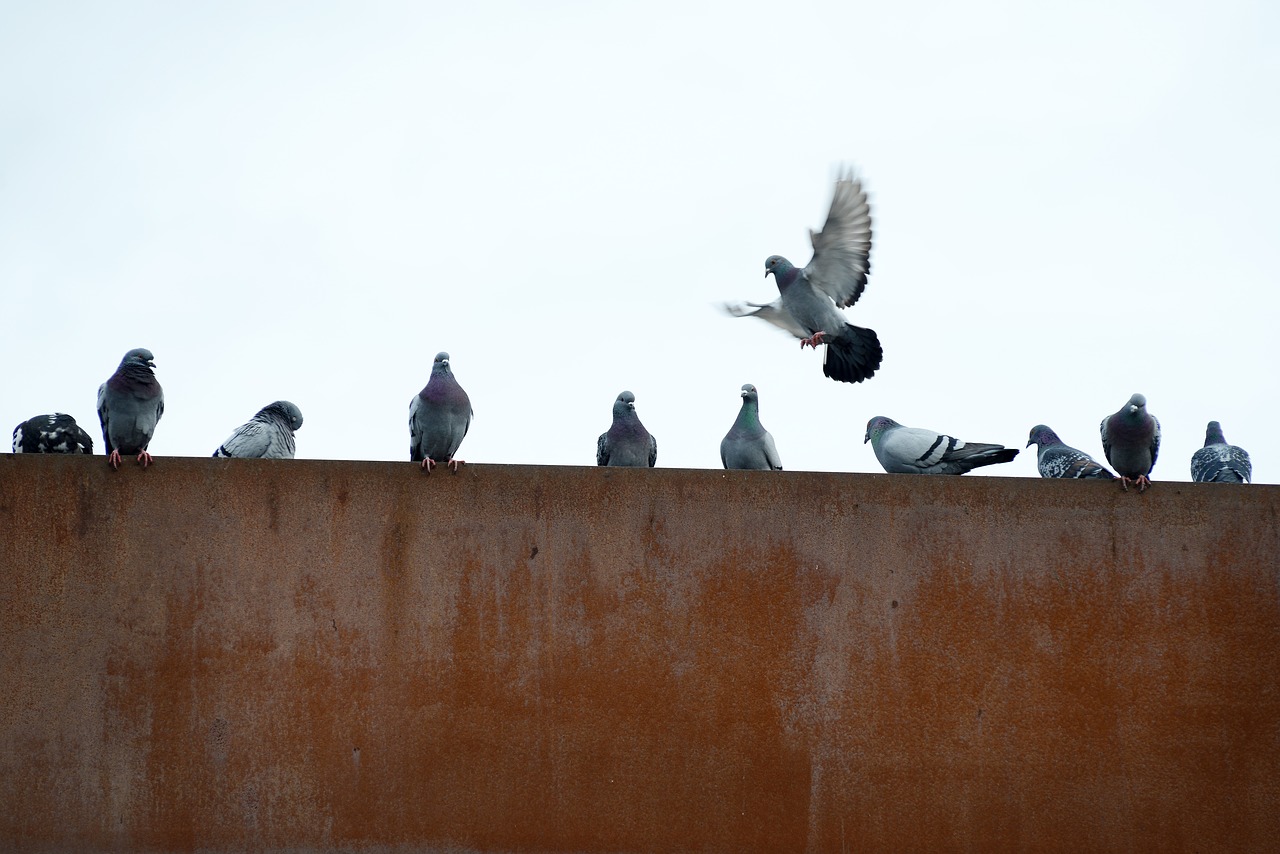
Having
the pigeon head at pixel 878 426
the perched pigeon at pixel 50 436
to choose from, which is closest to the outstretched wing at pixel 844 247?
the pigeon head at pixel 878 426

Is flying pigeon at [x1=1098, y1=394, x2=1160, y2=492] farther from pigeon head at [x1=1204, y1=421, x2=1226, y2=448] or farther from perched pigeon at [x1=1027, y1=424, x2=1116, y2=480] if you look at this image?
pigeon head at [x1=1204, y1=421, x2=1226, y2=448]

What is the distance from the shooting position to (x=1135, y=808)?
5.04 meters

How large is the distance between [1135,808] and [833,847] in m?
1.34

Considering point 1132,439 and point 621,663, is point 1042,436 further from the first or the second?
point 621,663

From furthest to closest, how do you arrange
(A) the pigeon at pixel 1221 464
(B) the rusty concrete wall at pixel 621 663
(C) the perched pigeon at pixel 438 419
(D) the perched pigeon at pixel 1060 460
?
(A) the pigeon at pixel 1221 464 → (D) the perched pigeon at pixel 1060 460 → (C) the perched pigeon at pixel 438 419 → (B) the rusty concrete wall at pixel 621 663

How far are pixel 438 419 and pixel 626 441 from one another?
1240 mm

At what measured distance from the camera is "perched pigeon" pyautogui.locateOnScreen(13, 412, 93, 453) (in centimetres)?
643

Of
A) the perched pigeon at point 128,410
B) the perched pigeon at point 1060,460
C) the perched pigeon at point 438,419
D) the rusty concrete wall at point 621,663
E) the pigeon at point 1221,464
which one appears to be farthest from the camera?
the pigeon at point 1221,464

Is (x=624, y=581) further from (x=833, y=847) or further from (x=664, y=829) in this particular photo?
(x=833, y=847)

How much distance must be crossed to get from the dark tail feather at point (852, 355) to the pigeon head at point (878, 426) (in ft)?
2.01

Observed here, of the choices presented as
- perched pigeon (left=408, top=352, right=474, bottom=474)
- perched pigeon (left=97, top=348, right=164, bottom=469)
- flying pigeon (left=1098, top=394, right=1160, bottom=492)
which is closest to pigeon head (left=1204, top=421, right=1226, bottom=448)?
flying pigeon (left=1098, top=394, right=1160, bottom=492)

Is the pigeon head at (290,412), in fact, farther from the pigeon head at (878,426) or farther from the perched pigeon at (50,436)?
the pigeon head at (878,426)

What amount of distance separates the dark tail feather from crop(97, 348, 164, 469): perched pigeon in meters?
4.36

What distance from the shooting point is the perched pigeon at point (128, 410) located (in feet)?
19.6
